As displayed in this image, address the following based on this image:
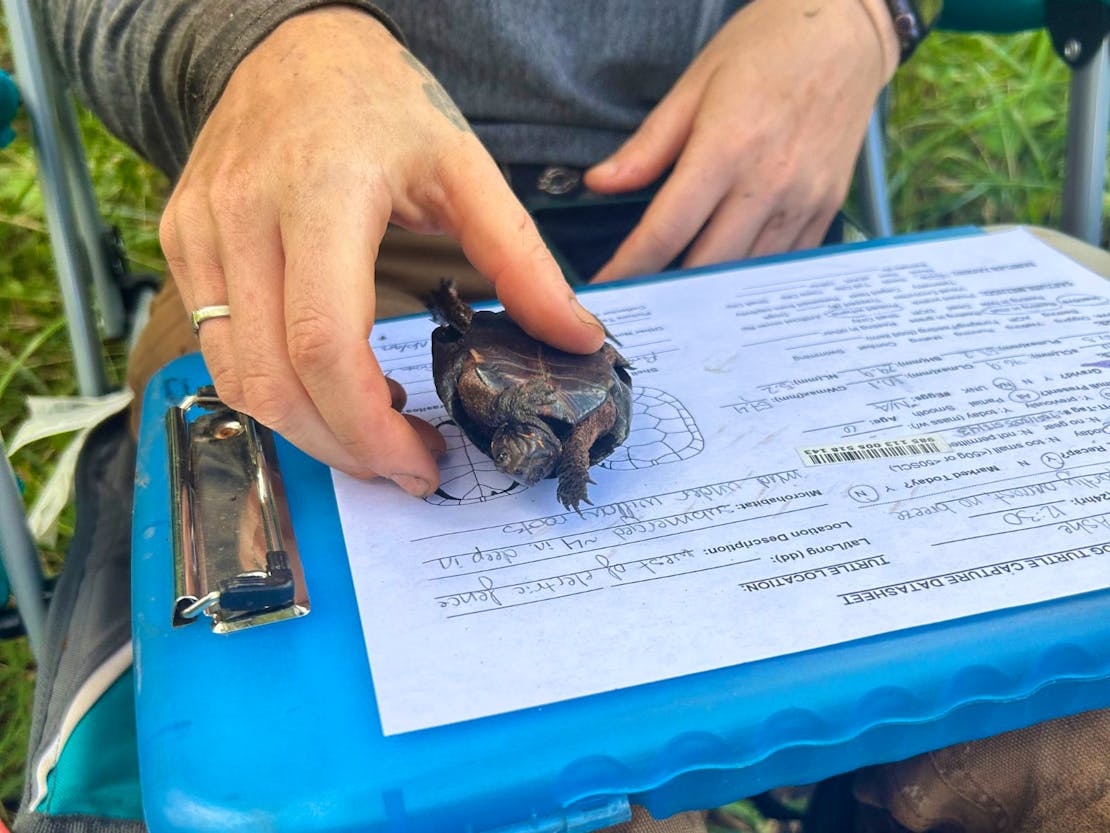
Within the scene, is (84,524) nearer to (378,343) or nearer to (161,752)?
(378,343)

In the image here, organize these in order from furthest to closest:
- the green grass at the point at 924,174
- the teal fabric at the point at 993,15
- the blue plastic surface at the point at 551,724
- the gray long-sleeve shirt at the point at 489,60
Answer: the green grass at the point at 924,174 < the teal fabric at the point at 993,15 < the gray long-sleeve shirt at the point at 489,60 < the blue plastic surface at the point at 551,724

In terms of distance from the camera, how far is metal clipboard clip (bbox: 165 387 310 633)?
0.60 m

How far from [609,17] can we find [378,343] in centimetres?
45

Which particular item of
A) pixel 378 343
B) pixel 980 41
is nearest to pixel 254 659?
pixel 378 343

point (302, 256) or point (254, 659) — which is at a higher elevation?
point (302, 256)

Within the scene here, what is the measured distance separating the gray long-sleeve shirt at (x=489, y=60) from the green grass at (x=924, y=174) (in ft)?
2.94

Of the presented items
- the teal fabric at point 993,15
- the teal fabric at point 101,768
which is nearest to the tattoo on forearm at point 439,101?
the teal fabric at point 101,768

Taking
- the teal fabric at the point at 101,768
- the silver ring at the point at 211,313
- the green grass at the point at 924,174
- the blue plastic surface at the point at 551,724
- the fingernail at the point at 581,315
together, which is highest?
the fingernail at the point at 581,315

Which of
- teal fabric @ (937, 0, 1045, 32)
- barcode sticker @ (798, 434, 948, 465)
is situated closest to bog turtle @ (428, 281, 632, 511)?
barcode sticker @ (798, 434, 948, 465)

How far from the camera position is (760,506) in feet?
2.22

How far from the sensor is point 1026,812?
0.70 meters

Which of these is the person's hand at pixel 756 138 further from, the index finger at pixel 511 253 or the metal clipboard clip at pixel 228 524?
the metal clipboard clip at pixel 228 524

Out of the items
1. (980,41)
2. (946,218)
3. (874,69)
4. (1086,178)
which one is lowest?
(946,218)

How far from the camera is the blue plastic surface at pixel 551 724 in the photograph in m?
0.53
